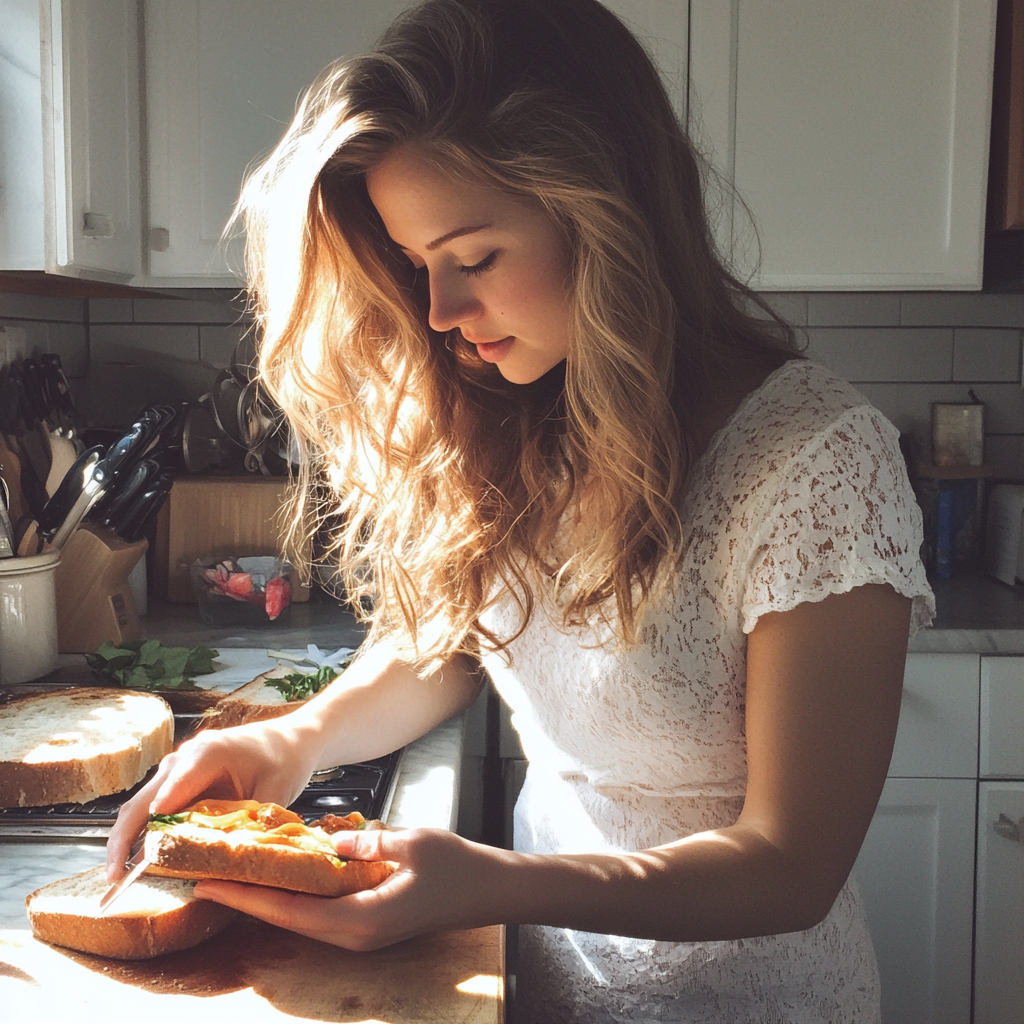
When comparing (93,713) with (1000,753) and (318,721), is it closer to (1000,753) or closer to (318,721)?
(318,721)

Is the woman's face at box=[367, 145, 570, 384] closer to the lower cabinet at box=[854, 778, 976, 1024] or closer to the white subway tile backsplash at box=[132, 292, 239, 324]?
the lower cabinet at box=[854, 778, 976, 1024]

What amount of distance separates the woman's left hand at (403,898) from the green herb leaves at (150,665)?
766 mm

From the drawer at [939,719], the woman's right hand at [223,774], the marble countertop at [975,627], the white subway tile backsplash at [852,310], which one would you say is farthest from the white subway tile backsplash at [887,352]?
the woman's right hand at [223,774]

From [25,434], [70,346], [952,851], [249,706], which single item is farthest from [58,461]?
[952,851]

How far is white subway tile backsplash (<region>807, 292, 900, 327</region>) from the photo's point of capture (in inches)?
94.0

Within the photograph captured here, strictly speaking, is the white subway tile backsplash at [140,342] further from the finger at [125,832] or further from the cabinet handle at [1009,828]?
the cabinet handle at [1009,828]

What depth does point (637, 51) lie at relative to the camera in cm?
87

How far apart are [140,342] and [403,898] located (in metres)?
1.91

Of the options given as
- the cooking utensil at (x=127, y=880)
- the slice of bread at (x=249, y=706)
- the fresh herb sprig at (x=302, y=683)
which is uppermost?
the cooking utensil at (x=127, y=880)

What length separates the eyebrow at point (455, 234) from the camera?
0.85m

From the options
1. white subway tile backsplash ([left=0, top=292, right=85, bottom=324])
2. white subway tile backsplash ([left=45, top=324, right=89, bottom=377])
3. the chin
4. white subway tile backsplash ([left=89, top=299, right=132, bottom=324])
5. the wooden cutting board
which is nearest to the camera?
the wooden cutting board

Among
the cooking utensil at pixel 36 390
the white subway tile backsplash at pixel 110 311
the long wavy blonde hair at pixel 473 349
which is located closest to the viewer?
the long wavy blonde hair at pixel 473 349

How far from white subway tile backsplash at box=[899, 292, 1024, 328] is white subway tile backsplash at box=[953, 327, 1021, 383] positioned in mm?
22

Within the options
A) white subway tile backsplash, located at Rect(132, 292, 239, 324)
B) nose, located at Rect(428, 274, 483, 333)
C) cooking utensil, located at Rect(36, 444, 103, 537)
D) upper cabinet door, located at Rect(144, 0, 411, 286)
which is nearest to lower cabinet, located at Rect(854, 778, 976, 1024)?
nose, located at Rect(428, 274, 483, 333)
